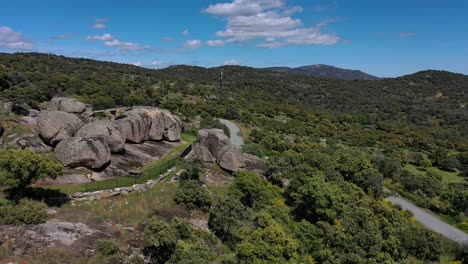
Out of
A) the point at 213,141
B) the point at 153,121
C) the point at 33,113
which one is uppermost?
the point at 33,113

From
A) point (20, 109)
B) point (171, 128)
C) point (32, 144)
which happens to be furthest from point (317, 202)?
point (20, 109)

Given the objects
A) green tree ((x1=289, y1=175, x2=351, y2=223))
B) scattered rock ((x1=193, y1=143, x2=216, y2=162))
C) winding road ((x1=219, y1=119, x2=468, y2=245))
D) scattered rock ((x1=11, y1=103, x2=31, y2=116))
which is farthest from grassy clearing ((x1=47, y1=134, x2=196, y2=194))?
winding road ((x1=219, y1=119, x2=468, y2=245))

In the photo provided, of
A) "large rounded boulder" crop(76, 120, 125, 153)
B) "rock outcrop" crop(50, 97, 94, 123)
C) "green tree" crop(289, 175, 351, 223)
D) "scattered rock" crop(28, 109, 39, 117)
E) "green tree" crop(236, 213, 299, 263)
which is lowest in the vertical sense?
"green tree" crop(289, 175, 351, 223)

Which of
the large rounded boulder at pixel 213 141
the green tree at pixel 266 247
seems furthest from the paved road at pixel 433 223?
the large rounded boulder at pixel 213 141

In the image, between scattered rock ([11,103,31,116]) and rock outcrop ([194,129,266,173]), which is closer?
rock outcrop ([194,129,266,173])

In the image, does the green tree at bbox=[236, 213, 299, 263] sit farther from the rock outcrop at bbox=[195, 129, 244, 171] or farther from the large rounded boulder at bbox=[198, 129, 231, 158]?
the large rounded boulder at bbox=[198, 129, 231, 158]

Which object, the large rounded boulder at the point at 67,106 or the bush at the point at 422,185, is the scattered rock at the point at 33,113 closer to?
the large rounded boulder at the point at 67,106

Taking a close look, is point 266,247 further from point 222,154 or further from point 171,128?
point 171,128
